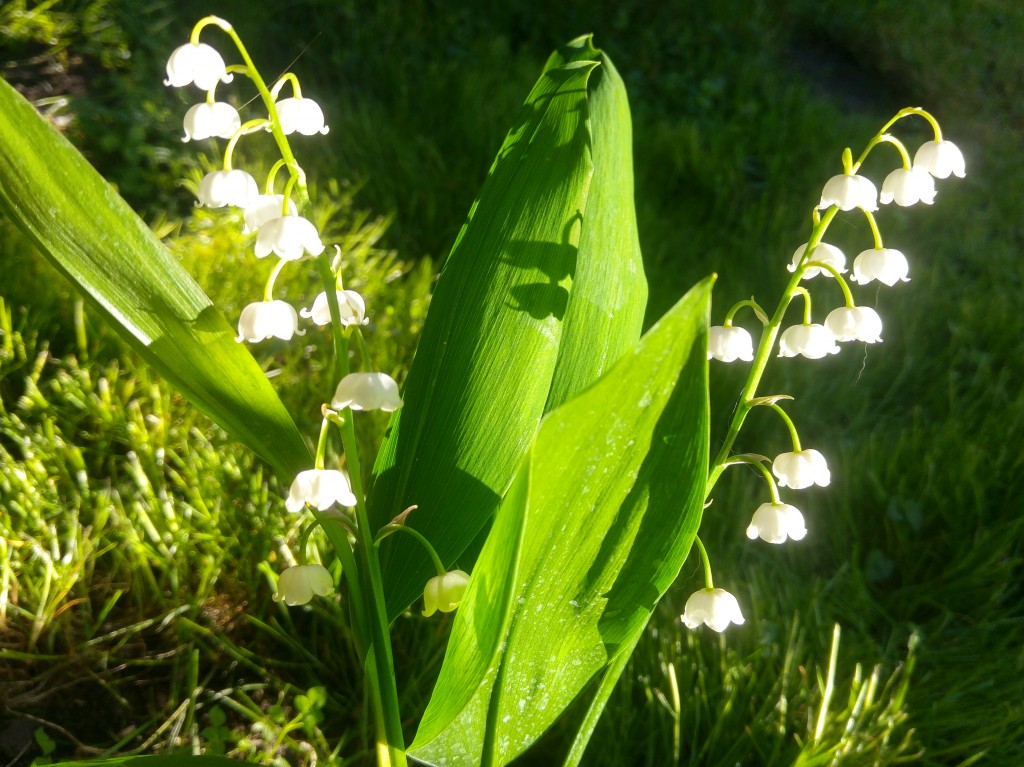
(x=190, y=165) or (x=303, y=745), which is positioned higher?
(x=190, y=165)

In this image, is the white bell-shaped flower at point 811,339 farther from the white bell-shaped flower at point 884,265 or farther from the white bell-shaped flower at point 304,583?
the white bell-shaped flower at point 304,583

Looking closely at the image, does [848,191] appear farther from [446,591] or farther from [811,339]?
[446,591]

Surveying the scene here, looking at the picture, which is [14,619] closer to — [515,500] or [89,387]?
[89,387]

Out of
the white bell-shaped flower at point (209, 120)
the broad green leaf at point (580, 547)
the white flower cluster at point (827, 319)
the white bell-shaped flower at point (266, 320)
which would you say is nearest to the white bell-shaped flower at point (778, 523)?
the white flower cluster at point (827, 319)

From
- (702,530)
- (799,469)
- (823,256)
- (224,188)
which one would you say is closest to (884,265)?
(823,256)

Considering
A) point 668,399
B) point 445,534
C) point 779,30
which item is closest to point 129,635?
point 445,534

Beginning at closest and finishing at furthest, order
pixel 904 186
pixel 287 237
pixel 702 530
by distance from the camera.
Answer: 1. pixel 287 237
2. pixel 904 186
3. pixel 702 530
